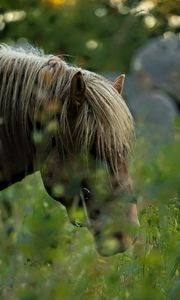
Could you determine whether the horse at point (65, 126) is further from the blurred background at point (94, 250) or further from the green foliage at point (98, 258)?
the green foliage at point (98, 258)

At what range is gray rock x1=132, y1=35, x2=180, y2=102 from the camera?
1717cm

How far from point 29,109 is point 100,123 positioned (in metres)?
0.34

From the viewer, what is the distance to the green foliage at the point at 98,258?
3.32 metres

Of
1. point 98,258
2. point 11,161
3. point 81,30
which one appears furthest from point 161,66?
point 98,258

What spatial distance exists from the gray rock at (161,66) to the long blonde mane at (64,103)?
11.9 meters

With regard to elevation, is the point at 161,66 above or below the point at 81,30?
above

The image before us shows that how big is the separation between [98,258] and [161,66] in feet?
44.6

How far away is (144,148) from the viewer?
292 inches

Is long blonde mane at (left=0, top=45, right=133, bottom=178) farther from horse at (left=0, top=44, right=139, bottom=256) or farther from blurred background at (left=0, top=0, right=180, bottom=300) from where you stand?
blurred background at (left=0, top=0, right=180, bottom=300)

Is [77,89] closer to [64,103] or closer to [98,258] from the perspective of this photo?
[64,103]

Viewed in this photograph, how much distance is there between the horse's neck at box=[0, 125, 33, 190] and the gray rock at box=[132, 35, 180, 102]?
38.8 ft

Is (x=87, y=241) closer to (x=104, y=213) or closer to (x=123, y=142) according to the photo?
(x=104, y=213)

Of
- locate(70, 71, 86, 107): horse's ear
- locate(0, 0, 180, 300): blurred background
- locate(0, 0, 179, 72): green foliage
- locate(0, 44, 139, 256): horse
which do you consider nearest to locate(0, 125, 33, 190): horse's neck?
→ locate(0, 44, 139, 256): horse

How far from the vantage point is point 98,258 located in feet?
13.0
